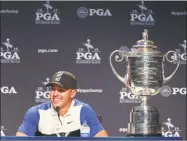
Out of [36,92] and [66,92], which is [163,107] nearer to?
[36,92]

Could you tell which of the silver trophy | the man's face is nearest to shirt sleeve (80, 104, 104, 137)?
the man's face

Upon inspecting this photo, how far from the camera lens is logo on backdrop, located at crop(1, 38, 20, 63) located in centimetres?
594

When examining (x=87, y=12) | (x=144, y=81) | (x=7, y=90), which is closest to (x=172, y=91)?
(x=87, y=12)

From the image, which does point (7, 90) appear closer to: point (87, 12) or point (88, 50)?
point (88, 50)

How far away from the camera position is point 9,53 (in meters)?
5.94

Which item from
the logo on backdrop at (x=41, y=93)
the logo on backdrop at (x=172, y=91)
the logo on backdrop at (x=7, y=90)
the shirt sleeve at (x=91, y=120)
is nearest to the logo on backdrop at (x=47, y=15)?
the logo on backdrop at (x=41, y=93)

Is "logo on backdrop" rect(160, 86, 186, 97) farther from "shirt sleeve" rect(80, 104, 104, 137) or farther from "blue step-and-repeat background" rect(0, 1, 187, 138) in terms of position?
"shirt sleeve" rect(80, 104, 104, 137)

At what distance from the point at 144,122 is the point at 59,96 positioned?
645mm

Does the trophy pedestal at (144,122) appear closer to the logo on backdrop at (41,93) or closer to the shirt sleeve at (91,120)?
the shirt sleeve at (91,120)

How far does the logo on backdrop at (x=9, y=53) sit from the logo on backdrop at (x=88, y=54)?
653 millimetres

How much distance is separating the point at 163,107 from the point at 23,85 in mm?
1510

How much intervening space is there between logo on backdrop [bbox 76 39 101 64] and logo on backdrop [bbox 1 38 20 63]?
653mm

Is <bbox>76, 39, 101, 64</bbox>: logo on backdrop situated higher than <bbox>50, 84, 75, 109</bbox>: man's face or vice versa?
<bbox>76, 39, 101, 64</bbox>: logo on backdrop

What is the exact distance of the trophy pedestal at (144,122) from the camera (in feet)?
7.63
